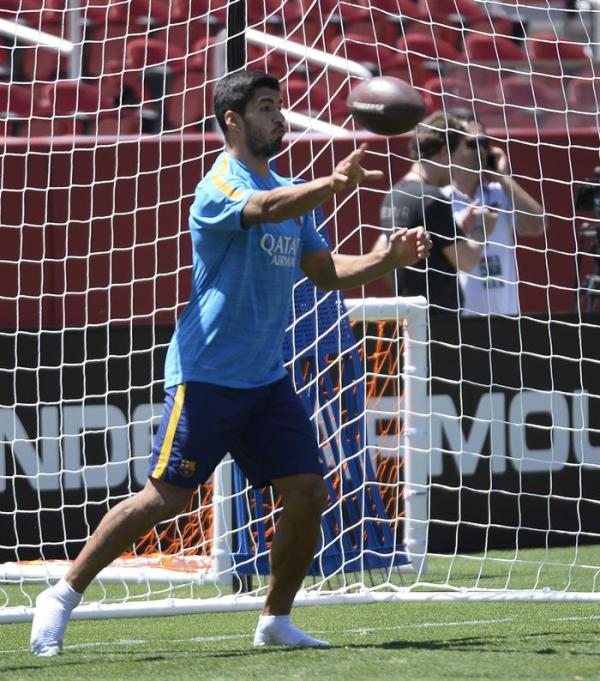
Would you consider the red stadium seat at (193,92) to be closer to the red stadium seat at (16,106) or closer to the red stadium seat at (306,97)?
the red stadium seat at (306,97)

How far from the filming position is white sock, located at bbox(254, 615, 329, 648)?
5.00 m

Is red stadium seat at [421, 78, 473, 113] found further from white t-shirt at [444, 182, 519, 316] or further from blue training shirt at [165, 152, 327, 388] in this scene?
blue training shirt at [165, 152, 327, 388]

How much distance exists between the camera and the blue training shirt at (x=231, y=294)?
16.0ft

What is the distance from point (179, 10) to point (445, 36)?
2.26m

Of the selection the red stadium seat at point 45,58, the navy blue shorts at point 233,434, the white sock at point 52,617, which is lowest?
the white sock at point 52,617

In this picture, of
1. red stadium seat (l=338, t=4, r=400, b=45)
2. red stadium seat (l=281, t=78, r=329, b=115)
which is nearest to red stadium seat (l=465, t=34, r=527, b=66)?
red stadium seat (l=338, t=4, r=400, b=45)

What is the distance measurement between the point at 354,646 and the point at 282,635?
25 centimetres

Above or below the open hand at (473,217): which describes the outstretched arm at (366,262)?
below

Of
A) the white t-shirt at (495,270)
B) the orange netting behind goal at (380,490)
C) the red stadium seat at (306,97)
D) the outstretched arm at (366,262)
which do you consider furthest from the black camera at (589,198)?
the outstretched arm at (366,262)

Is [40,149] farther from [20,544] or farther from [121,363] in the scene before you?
[20,544]

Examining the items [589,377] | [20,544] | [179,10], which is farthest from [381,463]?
[179,10]

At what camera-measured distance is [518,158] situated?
1052 cm

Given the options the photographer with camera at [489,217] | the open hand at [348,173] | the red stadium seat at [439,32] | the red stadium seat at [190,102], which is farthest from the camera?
the red stadium seat at [439,32]

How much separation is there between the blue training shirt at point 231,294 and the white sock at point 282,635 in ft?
2.67
